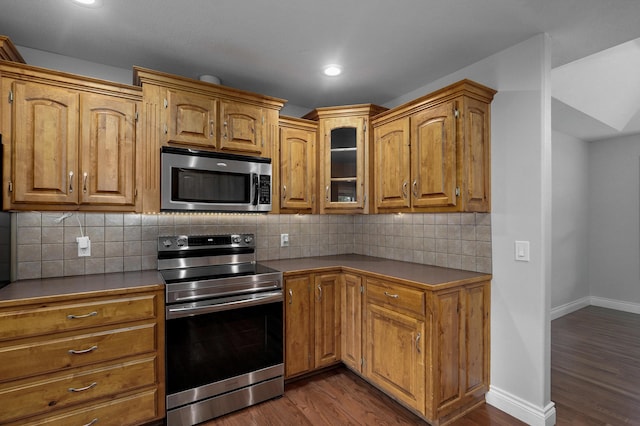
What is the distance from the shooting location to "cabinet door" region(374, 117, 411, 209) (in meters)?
2.57

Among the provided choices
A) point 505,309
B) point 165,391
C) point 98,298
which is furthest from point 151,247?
point 505,309

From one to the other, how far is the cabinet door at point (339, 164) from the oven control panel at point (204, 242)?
2.59ft

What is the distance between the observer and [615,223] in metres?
4.44

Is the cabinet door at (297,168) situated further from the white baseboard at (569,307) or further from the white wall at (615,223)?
the white wall at (615,223)

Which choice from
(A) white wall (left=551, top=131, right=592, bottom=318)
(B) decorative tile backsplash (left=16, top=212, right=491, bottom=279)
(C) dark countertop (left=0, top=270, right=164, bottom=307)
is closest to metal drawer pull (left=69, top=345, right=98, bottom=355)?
(C) dark countertop (left=0, top=270, right=164, bottom=307)

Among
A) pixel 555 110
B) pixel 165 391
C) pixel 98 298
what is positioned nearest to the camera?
pixel 98 298

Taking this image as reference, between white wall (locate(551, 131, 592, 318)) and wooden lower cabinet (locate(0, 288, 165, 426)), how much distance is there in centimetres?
460

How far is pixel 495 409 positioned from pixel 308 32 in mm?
2868

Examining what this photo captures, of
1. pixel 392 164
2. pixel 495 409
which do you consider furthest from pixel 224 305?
pixel 495 409

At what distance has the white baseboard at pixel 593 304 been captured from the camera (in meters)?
4.19

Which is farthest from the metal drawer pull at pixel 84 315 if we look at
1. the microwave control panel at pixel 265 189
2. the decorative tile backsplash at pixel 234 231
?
the microwave control panel at pixel 265 189

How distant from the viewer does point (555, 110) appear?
3424 mm

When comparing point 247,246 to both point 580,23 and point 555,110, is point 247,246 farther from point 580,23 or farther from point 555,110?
point 555,110

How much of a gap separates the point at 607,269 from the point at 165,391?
567 cm
